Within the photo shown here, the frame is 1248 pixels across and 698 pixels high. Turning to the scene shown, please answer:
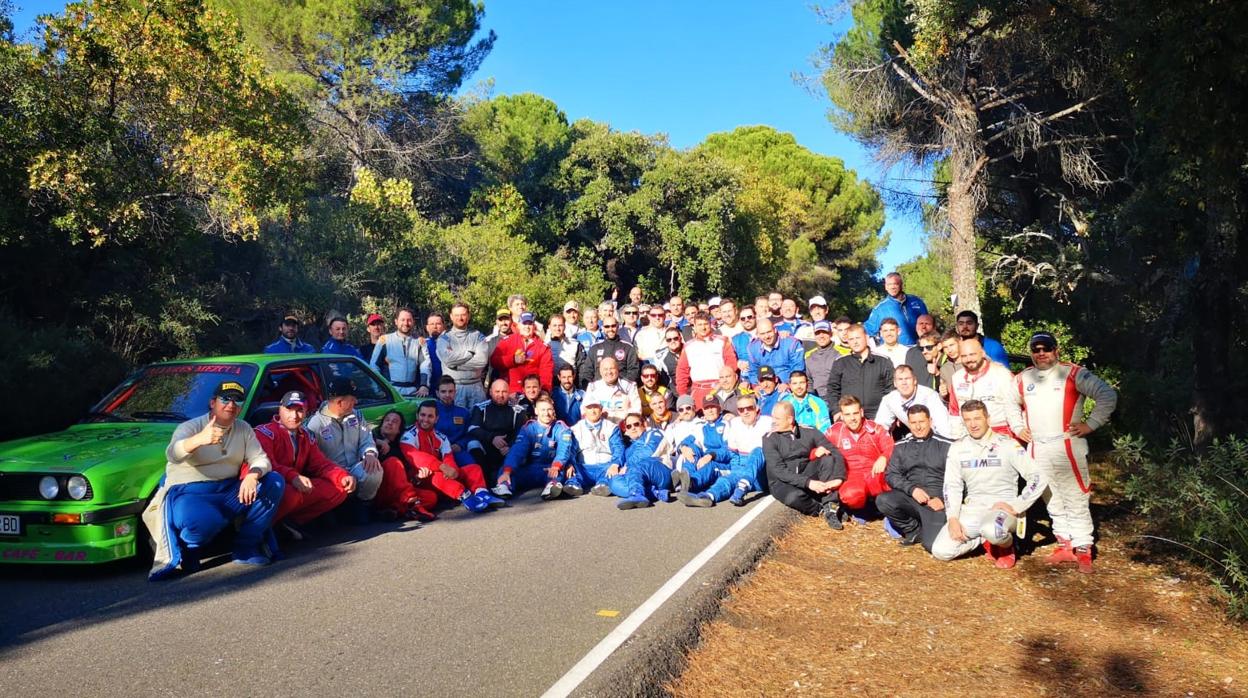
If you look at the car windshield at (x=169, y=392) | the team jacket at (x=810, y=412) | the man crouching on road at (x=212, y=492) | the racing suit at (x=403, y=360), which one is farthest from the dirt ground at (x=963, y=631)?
the racing suit at (x=403, y=360)

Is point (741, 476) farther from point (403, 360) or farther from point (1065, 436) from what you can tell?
point (403, 360)

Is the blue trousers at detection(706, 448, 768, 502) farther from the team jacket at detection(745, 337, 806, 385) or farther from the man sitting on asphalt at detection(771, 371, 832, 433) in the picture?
the team jacket at detection(745, 337, 806, 385)

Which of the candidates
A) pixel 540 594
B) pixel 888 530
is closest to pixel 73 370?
pixel 540 594

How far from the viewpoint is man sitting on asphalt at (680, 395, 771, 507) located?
977 centimetres

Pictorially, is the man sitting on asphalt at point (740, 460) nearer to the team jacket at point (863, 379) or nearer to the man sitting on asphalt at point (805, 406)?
the man sitting on asphalt at point (805, 406)

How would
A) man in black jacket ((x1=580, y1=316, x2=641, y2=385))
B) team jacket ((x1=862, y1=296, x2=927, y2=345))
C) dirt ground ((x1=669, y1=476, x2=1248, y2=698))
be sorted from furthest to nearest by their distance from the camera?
team jacket ((x1=862, y1=296, x2=927, y2=345)), man in black jacket ((x1=580, y1=316, x2=641, y2=385)), dirt ground ((x1=669, y1=476, x2=1248, y2=698))

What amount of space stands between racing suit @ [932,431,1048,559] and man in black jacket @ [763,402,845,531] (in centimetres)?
142

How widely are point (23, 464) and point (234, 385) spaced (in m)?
1.54

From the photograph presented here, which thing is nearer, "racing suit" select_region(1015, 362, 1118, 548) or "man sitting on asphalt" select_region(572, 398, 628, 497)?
"racing suit" select_region(1015, 362, 1118, 548)

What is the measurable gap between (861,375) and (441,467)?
4.63 metres

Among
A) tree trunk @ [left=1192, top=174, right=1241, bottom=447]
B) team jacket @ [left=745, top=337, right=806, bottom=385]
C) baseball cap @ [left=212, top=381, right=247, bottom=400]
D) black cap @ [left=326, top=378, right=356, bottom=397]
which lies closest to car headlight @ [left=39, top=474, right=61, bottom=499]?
baseball cap @ [left=212, top=381, right=247, bottom=400]

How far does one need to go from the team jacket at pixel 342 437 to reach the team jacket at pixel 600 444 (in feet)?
8.70

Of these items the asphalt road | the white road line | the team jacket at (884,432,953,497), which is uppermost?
the team jacket at (884,432,953,497)

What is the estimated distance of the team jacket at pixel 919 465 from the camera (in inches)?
328
